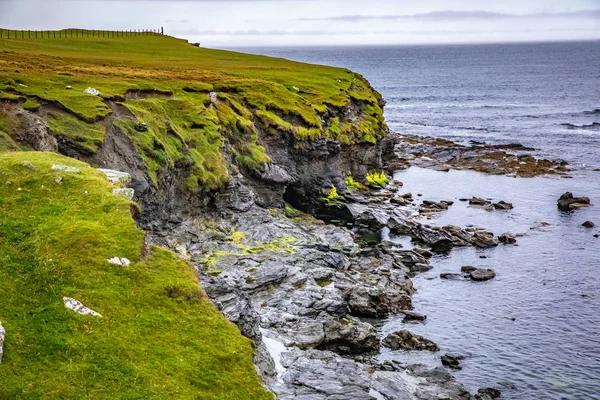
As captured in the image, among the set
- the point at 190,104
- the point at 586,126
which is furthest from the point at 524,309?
the point at 586,126

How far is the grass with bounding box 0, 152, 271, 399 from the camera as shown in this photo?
78.8 ft

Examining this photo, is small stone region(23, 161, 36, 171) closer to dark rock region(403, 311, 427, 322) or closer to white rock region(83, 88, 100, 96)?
white rock region(83, 88, 100, 96)

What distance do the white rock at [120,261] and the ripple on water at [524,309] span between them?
21.9 metres

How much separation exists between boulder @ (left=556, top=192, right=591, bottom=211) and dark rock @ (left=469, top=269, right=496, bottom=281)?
1174 inches

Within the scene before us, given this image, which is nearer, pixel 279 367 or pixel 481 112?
pixel 279 367

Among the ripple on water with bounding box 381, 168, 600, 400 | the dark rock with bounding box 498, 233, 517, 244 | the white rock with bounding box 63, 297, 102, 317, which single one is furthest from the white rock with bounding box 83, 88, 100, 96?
the dark rock with bounding box 498, 233, 517, 244

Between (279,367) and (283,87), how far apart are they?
202ft

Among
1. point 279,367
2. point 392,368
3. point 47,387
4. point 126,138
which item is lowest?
point 392,368

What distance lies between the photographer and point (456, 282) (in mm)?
61344

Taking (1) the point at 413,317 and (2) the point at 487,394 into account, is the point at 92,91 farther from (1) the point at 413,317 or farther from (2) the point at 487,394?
(2) the point at 487,394

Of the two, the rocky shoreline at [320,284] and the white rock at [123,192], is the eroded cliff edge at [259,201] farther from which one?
the white rock at [123,192]

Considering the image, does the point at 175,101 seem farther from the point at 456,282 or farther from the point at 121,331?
the point at 121,331

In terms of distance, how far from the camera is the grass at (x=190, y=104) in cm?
5550

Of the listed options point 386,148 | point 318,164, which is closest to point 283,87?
point 318,164
